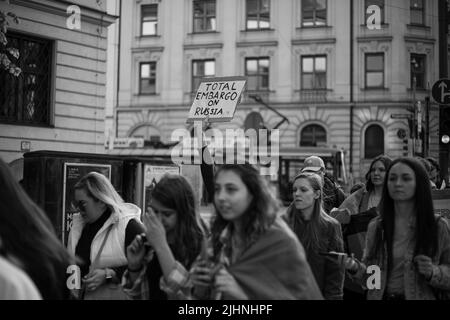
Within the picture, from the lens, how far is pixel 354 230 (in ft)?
20.2

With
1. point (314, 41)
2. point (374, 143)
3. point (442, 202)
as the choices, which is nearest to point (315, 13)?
point (314, 41)

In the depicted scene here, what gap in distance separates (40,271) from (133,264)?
1.02m

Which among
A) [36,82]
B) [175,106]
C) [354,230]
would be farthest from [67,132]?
[175,106]

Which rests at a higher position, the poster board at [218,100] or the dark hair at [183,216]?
the poster board at [218,100]

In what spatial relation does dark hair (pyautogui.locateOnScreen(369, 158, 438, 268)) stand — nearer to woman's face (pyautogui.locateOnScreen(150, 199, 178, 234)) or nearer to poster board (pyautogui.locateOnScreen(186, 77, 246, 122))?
woman's face (pyautogui.locateOnScreen(150, 199, 178, 234))

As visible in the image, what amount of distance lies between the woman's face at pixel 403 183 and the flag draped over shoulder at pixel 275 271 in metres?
1.30

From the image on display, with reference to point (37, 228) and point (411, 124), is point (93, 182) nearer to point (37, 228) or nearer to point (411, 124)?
point (37, 228)

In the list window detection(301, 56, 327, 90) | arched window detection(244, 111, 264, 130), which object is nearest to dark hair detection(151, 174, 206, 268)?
arched window detection(244, 111, 264, 130)

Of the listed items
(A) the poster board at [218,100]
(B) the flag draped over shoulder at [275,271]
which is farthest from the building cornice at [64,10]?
(B) the flag draped over shoulder at [275,271]

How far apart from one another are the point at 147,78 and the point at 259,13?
28.9 feet

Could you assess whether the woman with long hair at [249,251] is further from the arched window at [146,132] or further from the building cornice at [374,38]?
the arched window at [146,132]

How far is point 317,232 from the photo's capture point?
17.2 ft

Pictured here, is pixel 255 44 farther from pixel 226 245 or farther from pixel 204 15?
pixel 226 245

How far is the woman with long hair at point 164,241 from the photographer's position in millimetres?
3820
